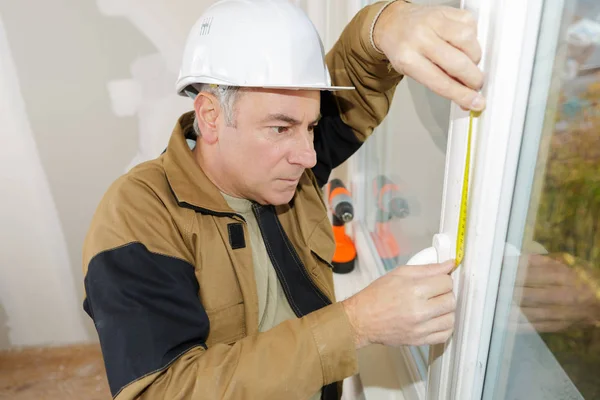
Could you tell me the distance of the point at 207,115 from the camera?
2.89 feet

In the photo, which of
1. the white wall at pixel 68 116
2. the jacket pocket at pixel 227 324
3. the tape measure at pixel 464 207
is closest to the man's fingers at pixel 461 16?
the tape measure at pixel 464 207

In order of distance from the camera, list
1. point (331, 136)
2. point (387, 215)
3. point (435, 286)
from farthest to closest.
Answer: point (387, 215), point (331, 136), point (435, 286)

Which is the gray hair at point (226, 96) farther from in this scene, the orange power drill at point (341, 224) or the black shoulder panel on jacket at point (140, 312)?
the orange power drill at point (341, 224)

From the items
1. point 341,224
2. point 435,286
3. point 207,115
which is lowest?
point 341,224

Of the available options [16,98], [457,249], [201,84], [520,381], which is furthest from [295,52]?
[16,98]

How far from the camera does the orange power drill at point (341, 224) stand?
1.44 metres

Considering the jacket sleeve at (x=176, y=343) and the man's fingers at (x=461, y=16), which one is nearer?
the man's fingers at (x=461, y=16)

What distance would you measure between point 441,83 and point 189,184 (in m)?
0.50

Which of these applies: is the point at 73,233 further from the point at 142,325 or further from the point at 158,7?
the point at 142,325

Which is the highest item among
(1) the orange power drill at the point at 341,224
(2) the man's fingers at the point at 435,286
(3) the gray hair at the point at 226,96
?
(3) the gray hair at the point at 226,96

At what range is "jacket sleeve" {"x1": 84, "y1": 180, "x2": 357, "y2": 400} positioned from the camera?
2.23 feet

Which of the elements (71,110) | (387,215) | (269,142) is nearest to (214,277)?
(269,142)

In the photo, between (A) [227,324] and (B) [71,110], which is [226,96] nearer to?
(A) [227,324]

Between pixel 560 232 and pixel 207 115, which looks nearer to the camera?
pixel 560 232
